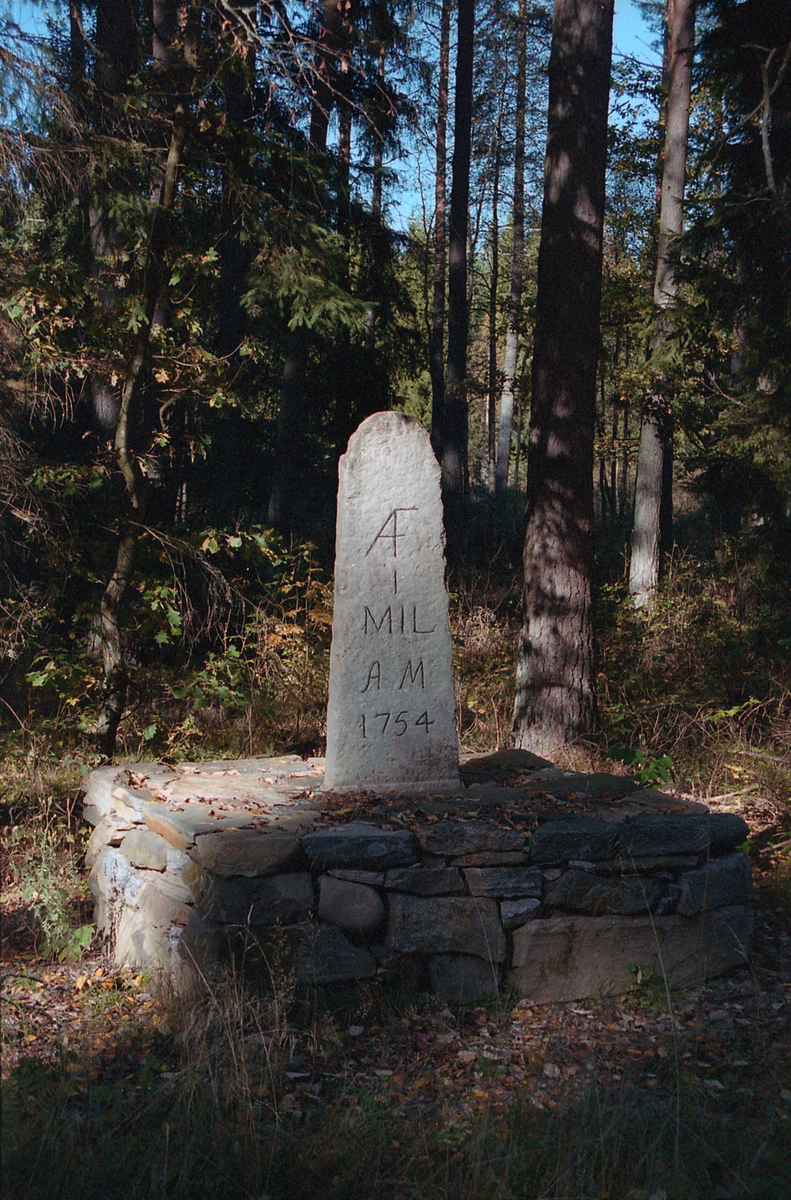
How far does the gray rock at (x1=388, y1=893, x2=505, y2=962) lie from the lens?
13.1ft

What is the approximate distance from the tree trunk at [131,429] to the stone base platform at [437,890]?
1385mm

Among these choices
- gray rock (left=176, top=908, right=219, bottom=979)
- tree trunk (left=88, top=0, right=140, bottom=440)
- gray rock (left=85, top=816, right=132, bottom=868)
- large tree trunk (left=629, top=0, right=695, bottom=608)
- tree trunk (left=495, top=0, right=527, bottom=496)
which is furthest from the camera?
tree trunk (left=495, top=0, right=527, bottom=496)

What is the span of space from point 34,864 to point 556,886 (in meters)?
2.85

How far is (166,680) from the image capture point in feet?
24.2

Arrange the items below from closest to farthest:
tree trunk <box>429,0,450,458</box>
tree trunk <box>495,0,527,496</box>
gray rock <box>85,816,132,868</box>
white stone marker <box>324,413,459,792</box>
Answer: white stone marker <box>324,413,459,792</box> → gray rock <box>85,816,132,868</box> → tree trunk <box>429,0,450,458</box> → tree trunk <box>495,0,527,496</box>

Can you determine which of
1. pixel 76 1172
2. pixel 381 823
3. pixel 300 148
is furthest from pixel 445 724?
pixel 300 148

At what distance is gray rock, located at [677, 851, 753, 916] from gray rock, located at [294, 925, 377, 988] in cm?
155

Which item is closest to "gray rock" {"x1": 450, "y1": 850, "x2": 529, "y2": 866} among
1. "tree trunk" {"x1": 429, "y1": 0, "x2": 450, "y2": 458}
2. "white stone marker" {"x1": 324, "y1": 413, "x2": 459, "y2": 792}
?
"white stone marker" {"x1": 324, "y1": 413, "x2": 459, "y2": 792}

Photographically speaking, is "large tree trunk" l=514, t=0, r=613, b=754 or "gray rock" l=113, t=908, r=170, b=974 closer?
"gray rock" l=113, t=908, r=170, b=974

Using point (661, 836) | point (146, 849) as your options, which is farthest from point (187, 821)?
point (661, 836)

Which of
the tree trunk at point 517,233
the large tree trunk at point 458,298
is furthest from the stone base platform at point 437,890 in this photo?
the tree trunk at point 517,233

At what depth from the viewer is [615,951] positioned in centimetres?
423

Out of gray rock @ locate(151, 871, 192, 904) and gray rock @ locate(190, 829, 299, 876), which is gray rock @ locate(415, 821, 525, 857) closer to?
gray rock @ locate(190, 829, 299, 876)

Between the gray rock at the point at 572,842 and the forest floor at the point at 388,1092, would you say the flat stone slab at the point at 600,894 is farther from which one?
the forest floor at the point at 388,1092
